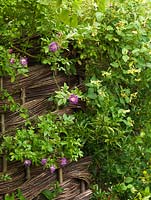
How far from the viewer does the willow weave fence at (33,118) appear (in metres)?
2.31

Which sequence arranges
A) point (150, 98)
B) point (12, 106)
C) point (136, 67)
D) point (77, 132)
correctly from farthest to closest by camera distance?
point (150, 98)
point (136, 67)
point (77, 132)
point (12, 106)

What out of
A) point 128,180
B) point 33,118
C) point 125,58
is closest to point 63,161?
point 33,118

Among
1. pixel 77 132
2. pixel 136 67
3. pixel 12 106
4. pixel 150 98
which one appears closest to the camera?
pixel 12 106

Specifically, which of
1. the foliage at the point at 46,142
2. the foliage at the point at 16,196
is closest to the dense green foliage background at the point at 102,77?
the foliage at the point at 46,142

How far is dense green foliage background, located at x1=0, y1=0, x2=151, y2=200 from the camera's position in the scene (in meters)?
2.33

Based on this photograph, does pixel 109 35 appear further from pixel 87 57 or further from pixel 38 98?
pixel 38 98

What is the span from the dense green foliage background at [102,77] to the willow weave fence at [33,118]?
53mm

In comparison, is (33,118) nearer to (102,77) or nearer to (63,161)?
(63,161)

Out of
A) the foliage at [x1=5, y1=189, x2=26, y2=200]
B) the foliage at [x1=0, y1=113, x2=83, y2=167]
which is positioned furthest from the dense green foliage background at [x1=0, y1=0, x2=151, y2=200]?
the foliage at [x1=5, y1=189, x2=26, y2=200]

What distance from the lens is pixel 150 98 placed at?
2811 millimetres

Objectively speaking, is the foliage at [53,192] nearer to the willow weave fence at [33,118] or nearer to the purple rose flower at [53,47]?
the willow weave fence at [33,118]

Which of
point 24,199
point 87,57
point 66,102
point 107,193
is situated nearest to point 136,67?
point 87,57

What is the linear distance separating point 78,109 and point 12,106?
0.46m

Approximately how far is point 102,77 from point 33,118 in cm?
51
